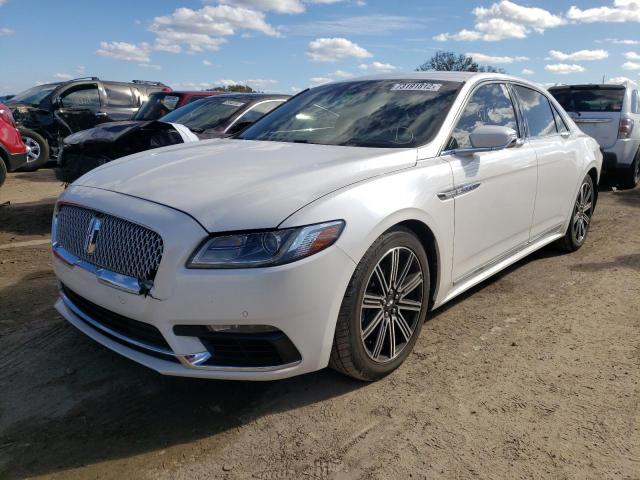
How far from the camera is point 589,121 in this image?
888cm

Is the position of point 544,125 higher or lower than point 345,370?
higher

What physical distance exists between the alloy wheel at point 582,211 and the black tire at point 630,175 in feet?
14.1

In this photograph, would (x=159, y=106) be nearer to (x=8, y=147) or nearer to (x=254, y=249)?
(x=8, y=147)

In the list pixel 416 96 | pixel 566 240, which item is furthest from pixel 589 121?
pixel 416 96

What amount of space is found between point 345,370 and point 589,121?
7964 mm

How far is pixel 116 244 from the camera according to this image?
8.33 feet

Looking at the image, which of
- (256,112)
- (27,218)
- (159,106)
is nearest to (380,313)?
(256,112)

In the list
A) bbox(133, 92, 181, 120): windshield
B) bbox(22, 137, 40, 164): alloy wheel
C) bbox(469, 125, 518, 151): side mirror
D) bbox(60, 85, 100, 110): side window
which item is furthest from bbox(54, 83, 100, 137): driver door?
bbox(469, 125, 518, 151): side mirror

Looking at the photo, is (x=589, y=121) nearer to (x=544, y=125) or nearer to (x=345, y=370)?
(x=544, y=125)

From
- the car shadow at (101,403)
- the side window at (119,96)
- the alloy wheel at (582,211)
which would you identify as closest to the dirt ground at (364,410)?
the car shadow at (101,403)

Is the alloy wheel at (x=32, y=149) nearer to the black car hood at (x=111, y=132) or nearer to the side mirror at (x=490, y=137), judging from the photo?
the black car hood at (x=111, y=132)

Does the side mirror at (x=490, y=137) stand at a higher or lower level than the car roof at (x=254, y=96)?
lower

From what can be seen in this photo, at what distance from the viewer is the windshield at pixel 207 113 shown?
6877 millimetres

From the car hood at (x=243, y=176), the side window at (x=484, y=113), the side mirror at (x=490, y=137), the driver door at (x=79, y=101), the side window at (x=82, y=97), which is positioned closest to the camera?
the car hood at (x=243, y=176)
